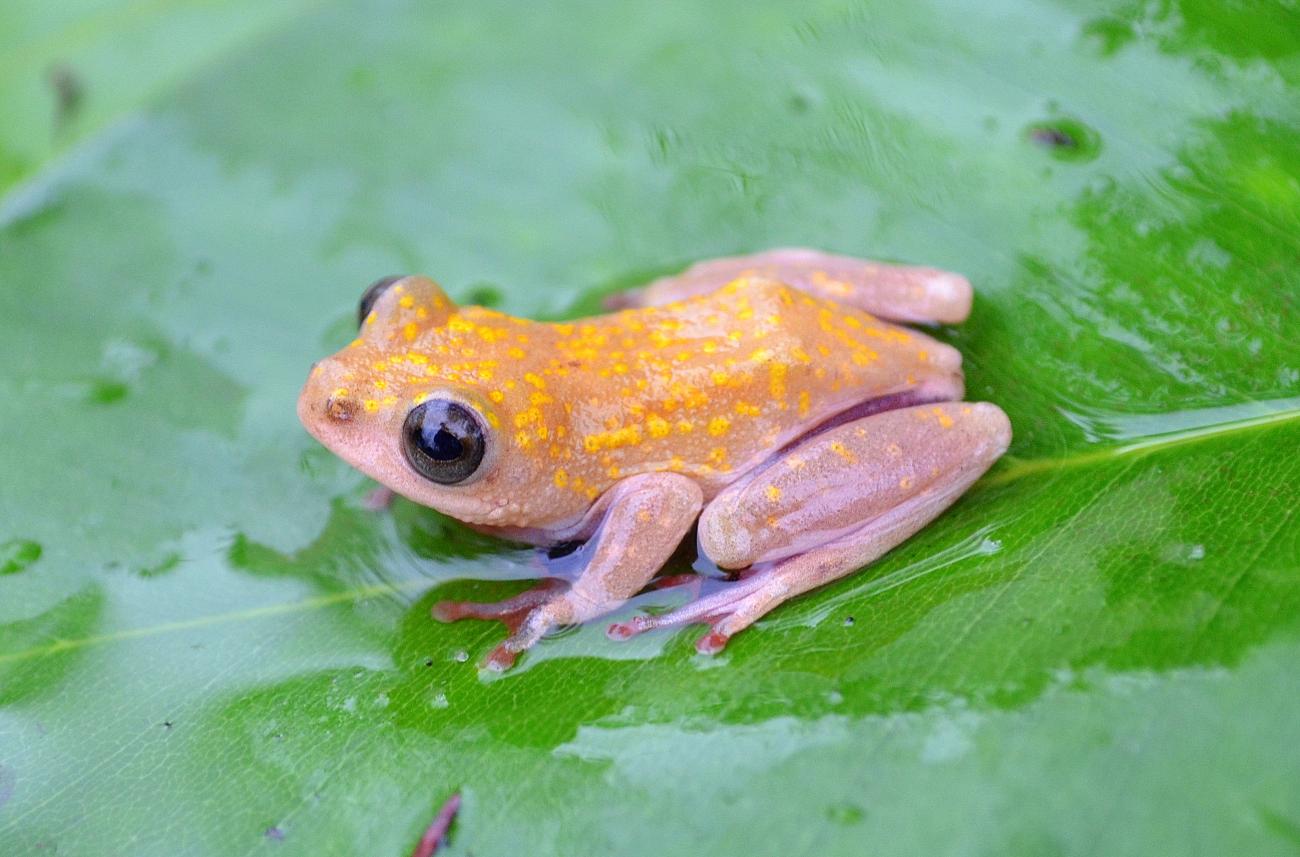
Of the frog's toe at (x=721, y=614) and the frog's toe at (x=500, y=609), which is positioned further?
the frog's toe at (x=500, y=609)

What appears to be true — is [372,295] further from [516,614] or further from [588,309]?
[516,614]

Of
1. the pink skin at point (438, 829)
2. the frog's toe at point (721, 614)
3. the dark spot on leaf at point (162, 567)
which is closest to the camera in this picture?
the pink skin at point (438, 829)

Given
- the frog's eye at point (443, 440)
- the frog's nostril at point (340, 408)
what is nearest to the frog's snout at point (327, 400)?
the frog's nostril at point (340, 408)

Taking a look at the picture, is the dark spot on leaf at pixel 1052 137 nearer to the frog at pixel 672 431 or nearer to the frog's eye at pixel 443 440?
the frog at pixel 672 431

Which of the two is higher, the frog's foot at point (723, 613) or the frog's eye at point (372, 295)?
the frog's eye at point (372, 295)

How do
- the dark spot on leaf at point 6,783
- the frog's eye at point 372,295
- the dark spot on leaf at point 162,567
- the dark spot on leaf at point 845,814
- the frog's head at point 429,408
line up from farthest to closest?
the frog's eye at point 372,295
the dark spot on leaf at point 162,567
the frog's head at point 429,408
the dark spot on leaf at point 6,783
the dark spot on leaf at point 845,814

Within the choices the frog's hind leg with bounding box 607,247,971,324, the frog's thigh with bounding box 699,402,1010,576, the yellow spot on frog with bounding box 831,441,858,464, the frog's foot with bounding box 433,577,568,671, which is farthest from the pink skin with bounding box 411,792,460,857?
the frog's hind leg with bounding box 607,247,971,324

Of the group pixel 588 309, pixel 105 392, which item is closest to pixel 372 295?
pixel 588 309
